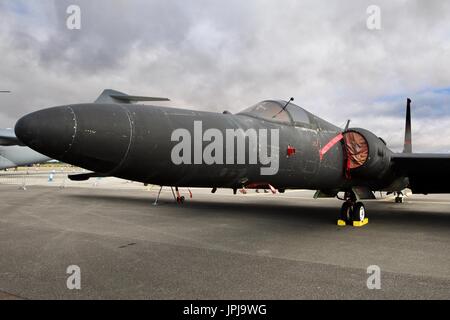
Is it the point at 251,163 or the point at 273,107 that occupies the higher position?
the point at 273,107

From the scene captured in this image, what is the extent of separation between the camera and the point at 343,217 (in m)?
8.20

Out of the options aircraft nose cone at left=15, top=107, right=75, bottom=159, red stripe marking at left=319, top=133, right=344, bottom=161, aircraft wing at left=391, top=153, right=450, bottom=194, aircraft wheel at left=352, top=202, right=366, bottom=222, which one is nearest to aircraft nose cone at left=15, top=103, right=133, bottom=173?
aircraft nose cone at left=15, top=107, right=75, bottom=159

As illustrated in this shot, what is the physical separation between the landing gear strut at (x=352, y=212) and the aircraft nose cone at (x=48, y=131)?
674cm

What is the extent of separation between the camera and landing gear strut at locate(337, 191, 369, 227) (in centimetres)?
812

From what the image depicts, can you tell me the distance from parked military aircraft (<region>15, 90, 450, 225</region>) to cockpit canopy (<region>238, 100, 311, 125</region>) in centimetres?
2

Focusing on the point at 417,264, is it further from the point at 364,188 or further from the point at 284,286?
the point at 364,188

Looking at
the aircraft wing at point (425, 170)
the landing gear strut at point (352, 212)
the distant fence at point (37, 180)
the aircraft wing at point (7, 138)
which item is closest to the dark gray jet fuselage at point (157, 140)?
the landing gear strut at point (352, 212)

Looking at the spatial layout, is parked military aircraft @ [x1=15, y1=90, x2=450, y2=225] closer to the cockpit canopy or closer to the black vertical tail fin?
the cockpit canopy

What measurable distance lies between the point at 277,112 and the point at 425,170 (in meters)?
4.75

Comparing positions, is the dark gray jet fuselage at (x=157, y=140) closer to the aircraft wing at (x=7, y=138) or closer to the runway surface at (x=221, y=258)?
the runway surface at (x=221, y=258)

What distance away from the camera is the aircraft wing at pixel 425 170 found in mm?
7852
